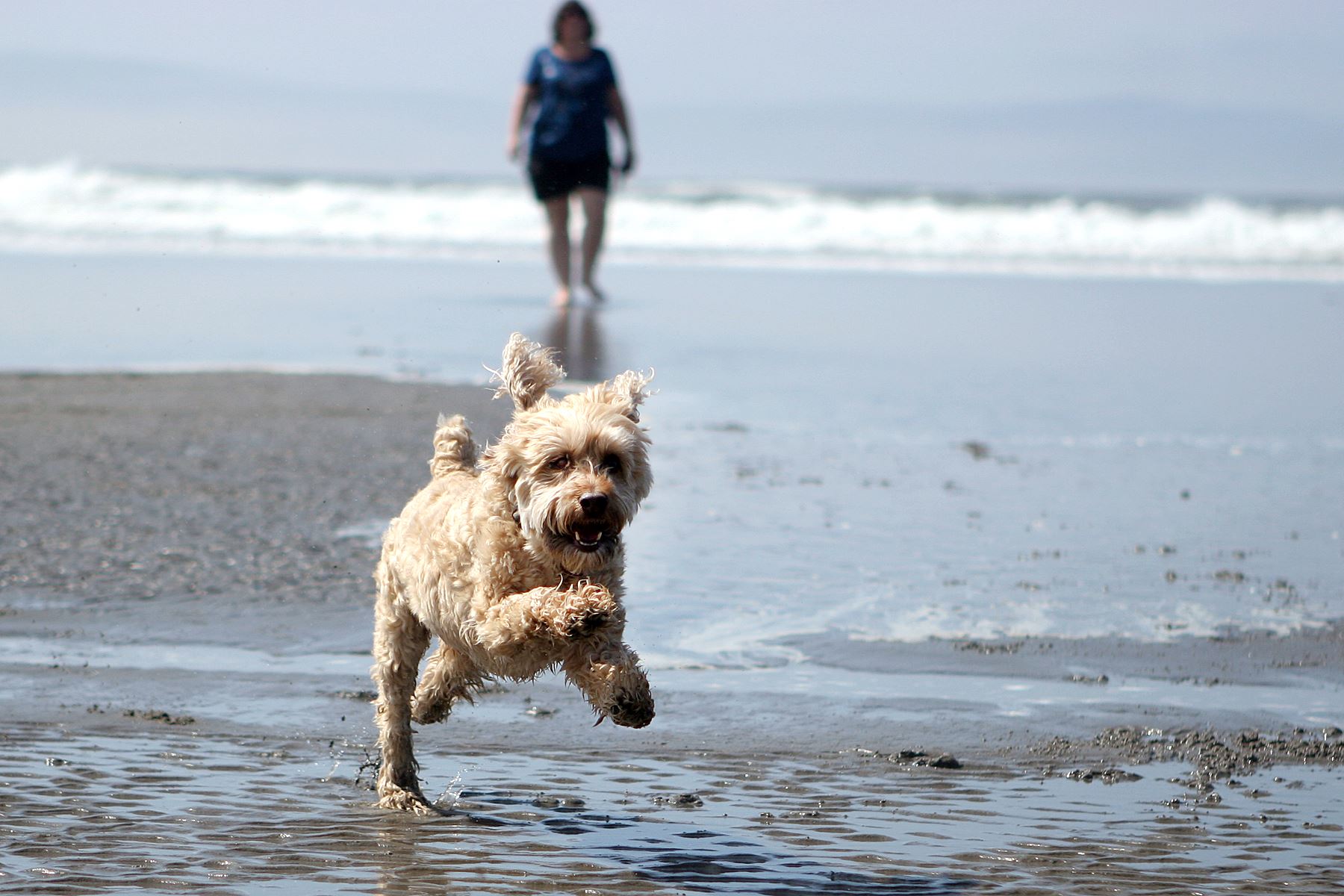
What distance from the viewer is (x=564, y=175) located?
49.3 feet

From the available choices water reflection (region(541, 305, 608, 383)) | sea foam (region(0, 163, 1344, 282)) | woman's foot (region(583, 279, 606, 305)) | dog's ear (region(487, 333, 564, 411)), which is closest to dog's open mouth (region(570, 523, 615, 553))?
dog's ear (region(487, 333, 564, 411))

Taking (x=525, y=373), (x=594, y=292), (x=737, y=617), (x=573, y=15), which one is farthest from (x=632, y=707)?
(x=594, y=292)

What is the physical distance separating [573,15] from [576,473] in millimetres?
10793

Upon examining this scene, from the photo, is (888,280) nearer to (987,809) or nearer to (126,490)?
(126,490)

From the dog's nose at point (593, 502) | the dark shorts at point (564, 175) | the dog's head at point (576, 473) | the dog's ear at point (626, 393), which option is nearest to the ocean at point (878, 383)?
the dark shorts at point (564, 175)

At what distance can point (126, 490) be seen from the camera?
27.9 ft

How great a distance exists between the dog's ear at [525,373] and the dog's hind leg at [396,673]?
0.77 metres

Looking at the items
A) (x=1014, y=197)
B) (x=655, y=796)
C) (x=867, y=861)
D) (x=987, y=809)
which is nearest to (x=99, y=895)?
(x=655, y=796)

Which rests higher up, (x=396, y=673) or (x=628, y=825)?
(x=396, y=673)

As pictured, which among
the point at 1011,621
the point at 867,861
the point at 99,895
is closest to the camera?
the point at 99,895

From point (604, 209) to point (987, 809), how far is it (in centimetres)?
1130

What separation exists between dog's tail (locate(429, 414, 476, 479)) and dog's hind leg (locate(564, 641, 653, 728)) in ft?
3.68

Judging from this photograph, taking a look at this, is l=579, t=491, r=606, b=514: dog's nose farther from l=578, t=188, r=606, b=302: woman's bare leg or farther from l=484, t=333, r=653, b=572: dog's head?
l=578, t=188, r=606, b=302: woman's bare leg

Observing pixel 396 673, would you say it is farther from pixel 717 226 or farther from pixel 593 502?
pixel 717 226
